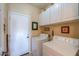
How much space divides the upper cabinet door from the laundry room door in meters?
0.57

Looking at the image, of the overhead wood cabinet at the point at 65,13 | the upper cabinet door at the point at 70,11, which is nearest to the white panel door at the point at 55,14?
the overhead wood cabinet at the point at 65,13

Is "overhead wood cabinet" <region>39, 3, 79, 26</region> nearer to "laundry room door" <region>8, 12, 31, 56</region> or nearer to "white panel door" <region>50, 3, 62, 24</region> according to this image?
"white panel door" <region>50, 3, 62, 24</region>

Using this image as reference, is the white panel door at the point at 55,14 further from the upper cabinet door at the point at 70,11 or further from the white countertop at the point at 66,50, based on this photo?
the white countertop at the point at 66,50

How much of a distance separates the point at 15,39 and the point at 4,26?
0.30 meters

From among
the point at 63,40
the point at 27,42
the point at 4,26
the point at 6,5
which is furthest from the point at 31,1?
the point at 63,40

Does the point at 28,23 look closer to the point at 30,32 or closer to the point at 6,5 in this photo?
the point at 30,32

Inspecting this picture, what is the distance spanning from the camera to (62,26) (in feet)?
6.61

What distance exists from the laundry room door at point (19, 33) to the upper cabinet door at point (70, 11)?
574mm

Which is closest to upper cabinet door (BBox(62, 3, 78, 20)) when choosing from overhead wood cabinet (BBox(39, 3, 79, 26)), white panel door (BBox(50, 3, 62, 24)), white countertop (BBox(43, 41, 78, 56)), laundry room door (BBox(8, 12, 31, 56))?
overhead wood cabinet (BBox(39, 3, 79, 26))

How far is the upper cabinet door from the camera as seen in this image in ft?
4.53

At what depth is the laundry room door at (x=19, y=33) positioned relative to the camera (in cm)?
151

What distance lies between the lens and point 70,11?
151 cm

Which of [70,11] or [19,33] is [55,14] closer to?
[70,11]

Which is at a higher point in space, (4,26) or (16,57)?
(4,26)
